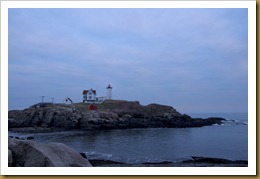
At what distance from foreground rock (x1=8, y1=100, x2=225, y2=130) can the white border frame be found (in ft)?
91.5

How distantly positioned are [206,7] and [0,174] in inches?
148

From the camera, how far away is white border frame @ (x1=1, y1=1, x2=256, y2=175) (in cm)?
352

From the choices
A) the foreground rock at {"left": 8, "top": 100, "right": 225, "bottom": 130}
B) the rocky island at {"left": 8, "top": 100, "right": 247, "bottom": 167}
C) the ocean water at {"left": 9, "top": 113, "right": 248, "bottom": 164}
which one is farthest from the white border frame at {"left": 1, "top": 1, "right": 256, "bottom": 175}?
the foreground rock at {"left": 8, "top": 100, "right": 225, "bottom": 130}

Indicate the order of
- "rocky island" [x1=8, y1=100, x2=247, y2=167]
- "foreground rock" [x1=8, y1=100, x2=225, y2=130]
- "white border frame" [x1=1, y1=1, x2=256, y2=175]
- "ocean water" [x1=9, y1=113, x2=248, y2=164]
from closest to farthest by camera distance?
"white border frame" [x1=1, y1=1, x2=256, y2=175]
"ocean water" [x1=9, y1=113, x2=248, y2=164]
"rocky island" [x1=8, y1=100, x2=247, y2=167]
"foreground rock" [x1=8, y1=100, x2=225, y2=130]

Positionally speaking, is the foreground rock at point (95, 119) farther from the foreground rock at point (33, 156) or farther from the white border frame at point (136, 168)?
the white border frame at point (136, 168)

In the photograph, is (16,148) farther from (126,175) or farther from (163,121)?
(163,121)

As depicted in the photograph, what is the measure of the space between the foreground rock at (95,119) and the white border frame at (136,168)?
1099 inches

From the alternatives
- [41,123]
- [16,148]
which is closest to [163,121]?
[41,123]

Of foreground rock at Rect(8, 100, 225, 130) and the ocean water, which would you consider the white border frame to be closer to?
the ocean water

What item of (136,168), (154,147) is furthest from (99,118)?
(136,168)

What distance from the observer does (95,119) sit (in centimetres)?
3291

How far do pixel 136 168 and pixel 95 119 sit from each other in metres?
29.8

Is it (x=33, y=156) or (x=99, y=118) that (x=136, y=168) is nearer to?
(x=33, y=156)

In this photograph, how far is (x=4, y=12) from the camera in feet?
12.8
